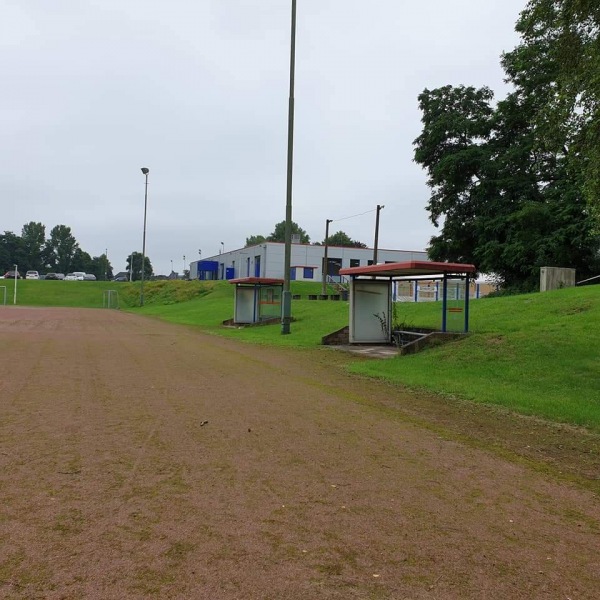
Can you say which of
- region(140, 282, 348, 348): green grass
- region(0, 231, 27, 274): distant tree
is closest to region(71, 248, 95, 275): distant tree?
region(0, 231, 27, 274): distant tree

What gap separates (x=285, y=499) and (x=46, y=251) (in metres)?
151

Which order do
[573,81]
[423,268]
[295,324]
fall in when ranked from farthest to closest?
1. [295,324]
2. [423,268]
3. [573,81]

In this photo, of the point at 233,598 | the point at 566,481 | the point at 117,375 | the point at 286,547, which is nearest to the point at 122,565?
the point at 233,598

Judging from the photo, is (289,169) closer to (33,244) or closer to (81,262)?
→ (33,244)

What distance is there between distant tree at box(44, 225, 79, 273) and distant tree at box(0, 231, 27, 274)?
947 cm

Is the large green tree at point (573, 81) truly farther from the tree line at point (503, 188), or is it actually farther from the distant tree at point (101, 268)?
the distant tree at point (101, 268)

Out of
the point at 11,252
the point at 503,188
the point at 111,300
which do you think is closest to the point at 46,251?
the point at 11,252

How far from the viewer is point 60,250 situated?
141m

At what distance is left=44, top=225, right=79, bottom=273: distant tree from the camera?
140500mm

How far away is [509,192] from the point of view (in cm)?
3591

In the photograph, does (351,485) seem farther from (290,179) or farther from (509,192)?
(509,192)

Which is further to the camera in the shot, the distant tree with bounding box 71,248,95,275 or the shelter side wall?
the distant tree with bounding box 71,248,95,275

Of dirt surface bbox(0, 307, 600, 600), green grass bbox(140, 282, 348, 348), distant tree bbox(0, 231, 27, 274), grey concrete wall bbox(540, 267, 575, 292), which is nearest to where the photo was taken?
dirt surface bbox(0, 307, 600, 600)

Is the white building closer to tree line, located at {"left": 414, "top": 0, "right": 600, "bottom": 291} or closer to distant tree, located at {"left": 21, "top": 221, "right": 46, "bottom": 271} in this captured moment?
tree line, located at {"left": 414, "top": 0, "right": 600, "bottom": 291}
